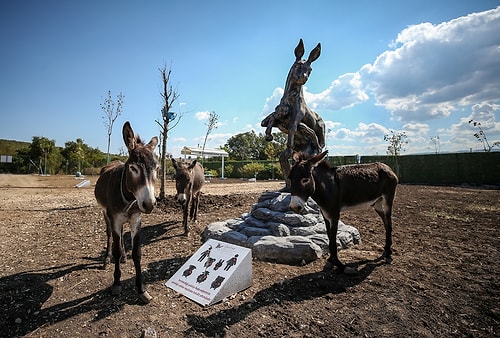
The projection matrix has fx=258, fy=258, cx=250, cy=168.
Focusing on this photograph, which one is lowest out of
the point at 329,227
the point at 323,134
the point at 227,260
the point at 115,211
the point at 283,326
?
the point at 283,326

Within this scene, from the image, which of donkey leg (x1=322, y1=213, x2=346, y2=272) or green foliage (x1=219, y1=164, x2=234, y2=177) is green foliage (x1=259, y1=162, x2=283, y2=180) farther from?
donkey leg (x1=322, y1=213, x2=346, y2=272)

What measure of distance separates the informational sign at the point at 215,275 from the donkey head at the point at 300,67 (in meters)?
4.34

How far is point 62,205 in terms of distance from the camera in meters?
11.0

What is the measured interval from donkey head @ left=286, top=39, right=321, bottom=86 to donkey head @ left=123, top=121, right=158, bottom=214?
4223mm

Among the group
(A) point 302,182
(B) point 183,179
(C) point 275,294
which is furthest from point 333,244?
(B) point 183,179

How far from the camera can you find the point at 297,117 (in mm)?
6281

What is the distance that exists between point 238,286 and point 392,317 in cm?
193

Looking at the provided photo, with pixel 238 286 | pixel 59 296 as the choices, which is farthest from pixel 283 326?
pixel 59 296

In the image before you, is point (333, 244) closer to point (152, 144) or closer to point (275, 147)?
point (152, 144)

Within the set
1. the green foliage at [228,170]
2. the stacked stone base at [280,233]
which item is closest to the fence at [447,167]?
the green foliage at [228,170]

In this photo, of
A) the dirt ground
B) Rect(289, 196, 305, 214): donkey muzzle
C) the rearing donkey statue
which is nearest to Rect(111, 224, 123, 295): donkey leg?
the dirt ground

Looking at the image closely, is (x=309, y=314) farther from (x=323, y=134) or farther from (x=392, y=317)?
(x=323, y=134)

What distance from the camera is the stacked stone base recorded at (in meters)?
4.69

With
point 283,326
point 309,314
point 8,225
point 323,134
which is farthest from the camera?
point 8,225
